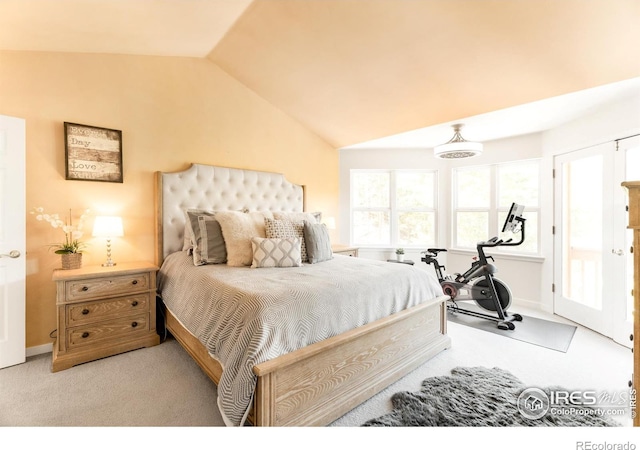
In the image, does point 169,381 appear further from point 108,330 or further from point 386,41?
point 386,41

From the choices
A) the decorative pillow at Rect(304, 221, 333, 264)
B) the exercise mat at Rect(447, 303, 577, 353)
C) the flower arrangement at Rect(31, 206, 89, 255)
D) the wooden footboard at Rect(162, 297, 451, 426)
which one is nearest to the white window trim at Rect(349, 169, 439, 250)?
the exercise mat at Rect(447, 303, 577, 353)

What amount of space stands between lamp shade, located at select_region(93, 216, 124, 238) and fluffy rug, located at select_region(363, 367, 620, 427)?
8.21ft

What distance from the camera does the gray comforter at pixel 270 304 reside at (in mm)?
1344

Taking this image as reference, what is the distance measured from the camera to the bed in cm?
135

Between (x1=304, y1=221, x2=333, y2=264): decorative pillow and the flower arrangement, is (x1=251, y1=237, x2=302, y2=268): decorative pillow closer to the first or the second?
(x1=304, y1=221, x2=333, y2=264): decorative pillow

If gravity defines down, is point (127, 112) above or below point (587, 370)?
above

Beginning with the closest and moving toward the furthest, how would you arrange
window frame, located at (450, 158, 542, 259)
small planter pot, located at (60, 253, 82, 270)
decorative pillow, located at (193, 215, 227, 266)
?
small planter pot, located at (60, 253, 82, 270) → decorative pillow, located at (193, 215, 227, 266) → window frame, located at (450, 158, 542, 259)

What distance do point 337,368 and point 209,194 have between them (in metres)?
2.40
